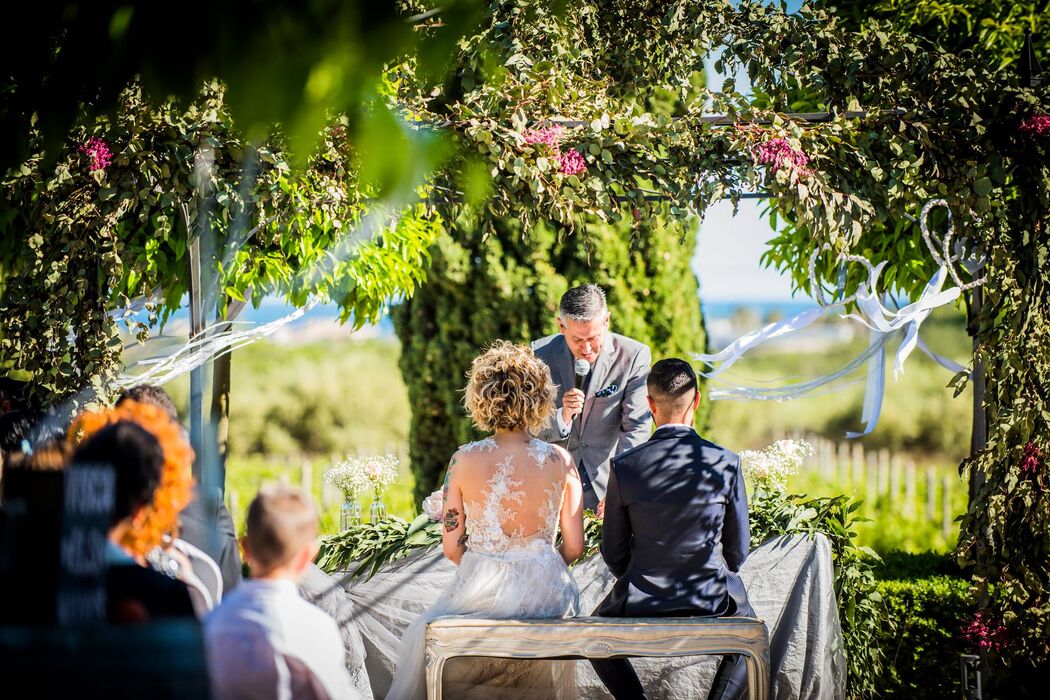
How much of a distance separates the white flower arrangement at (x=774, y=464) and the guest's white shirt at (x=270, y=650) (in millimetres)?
3159

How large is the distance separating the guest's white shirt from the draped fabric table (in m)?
2.22

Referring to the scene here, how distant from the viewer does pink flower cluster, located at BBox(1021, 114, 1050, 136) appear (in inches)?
183

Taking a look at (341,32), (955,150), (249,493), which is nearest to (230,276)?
(955,150)

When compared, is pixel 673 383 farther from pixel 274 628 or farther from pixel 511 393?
pixel 274 628

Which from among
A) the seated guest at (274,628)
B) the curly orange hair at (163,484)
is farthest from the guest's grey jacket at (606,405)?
the seated guest at (274,628)

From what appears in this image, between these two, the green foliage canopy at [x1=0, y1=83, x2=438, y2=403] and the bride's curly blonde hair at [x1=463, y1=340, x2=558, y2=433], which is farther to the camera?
the green foliage canopy at [x1=0, y1=83, x2=438, y2=403]

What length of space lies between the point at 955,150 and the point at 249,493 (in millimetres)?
12386

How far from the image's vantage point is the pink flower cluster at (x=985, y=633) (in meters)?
4.75

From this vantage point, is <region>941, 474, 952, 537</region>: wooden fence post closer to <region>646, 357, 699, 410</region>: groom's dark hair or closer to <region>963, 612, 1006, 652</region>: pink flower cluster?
<region>963, 612, 1006, 652</region>: pink flower cluster

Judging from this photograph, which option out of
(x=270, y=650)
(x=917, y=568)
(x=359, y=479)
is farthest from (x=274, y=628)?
(x=917, y=568)

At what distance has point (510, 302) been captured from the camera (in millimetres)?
9008

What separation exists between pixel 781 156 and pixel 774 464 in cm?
157

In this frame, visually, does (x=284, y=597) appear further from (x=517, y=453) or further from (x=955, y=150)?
(x=955, y=150)

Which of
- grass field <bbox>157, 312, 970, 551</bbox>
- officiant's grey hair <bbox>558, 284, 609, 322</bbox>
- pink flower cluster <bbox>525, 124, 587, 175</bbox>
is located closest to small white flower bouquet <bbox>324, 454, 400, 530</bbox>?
officiant's grey hair <bbox>558, 284, 609, 322</bbox>
